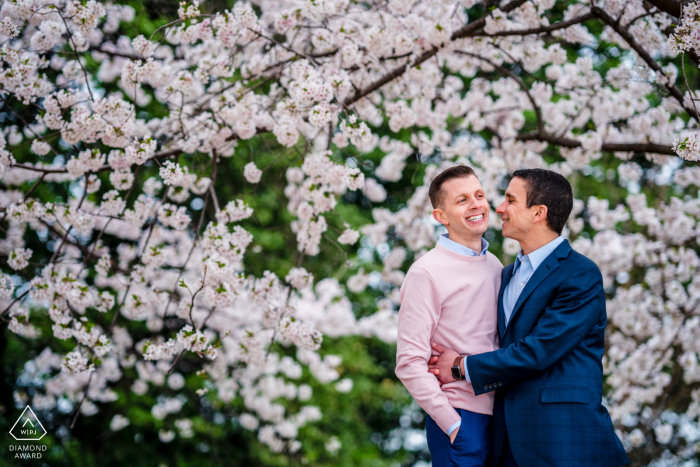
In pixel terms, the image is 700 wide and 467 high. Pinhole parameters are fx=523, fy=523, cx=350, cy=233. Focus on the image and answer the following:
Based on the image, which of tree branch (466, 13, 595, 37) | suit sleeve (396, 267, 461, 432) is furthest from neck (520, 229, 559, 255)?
tree branch (466, 13, 595, 37)

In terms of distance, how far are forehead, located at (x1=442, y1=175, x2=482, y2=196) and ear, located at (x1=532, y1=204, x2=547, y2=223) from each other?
237mm

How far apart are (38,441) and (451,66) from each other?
4760mm

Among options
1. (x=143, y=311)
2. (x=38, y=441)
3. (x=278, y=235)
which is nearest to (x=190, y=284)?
(x=143, y=311)

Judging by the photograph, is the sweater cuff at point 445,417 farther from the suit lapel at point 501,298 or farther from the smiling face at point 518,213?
the smiling face at point 518,213

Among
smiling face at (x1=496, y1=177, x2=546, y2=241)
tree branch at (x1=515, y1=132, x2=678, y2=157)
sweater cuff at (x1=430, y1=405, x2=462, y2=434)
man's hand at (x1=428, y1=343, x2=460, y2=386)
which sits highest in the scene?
tree branch at (x1=515, y1=132, x2=678, y2=157)

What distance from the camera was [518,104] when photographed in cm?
458

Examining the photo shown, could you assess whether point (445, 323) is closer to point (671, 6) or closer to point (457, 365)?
point (457, 365)

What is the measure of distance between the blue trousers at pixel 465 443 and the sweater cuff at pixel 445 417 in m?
0.05

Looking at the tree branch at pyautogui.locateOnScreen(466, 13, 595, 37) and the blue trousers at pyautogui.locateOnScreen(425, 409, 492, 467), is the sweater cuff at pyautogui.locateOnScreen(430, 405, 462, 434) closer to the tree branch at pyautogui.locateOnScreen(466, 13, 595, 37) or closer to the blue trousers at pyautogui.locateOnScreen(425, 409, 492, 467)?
the blue trousers at pyautogui.locateOnScreen(425, 409, 492, 467)

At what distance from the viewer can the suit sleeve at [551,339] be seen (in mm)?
1710

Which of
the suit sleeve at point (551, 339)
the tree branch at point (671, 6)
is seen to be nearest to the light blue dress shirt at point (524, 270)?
the suit sleeve at point (551, 339)

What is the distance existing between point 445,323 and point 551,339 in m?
0.39

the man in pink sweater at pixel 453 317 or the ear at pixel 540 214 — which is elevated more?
the ear at pixel 540 214

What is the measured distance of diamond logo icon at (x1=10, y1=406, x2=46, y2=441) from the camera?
4.60 meters
